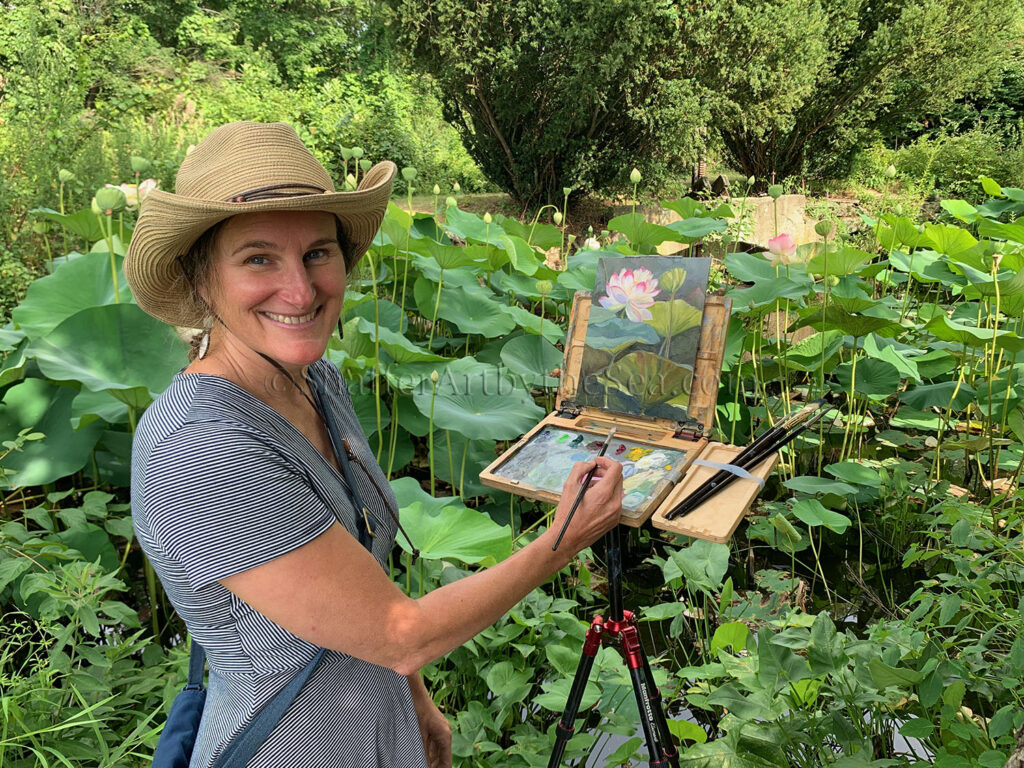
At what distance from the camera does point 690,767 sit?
1.30m

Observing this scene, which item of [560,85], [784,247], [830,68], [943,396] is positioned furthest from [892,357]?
[830,68]

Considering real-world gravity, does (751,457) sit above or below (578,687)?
above

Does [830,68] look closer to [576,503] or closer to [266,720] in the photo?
[576,503]

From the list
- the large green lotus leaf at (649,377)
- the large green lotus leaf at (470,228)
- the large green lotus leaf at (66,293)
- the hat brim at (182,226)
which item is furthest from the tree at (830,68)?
the hat brim at (182,226)

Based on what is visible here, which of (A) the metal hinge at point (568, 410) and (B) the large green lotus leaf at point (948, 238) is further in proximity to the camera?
(B) the large green lotus leaf at point (948, 238)

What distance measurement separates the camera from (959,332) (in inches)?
89.9

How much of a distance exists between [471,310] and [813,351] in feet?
Result: 3.87

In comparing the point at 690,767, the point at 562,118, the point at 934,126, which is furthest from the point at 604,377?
the point at 934,126

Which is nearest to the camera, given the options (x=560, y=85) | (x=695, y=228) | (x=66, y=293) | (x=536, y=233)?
(x=66, y=293)

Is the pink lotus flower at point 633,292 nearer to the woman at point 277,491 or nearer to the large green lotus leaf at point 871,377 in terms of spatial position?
the woman at point 277,491

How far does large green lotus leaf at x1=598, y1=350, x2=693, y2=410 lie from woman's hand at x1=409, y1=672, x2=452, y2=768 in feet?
2.19

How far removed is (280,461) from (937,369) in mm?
2592

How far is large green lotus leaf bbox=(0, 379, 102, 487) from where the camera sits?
6.46 feet

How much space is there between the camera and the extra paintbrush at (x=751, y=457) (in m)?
1.17
